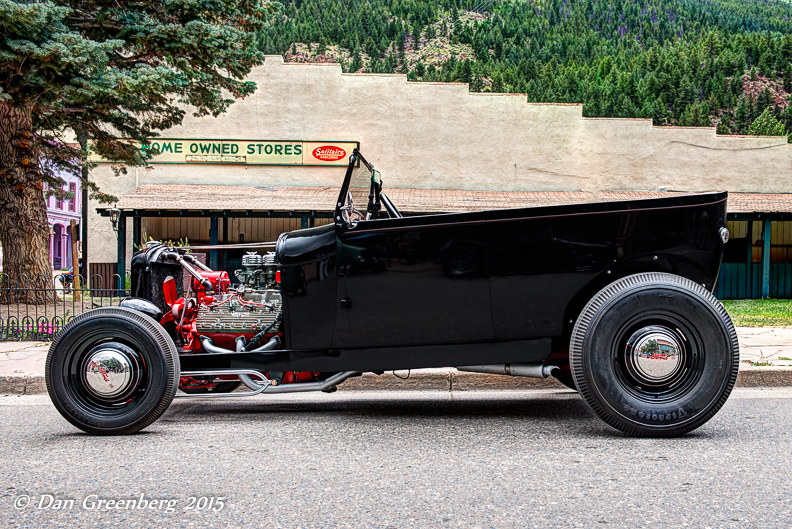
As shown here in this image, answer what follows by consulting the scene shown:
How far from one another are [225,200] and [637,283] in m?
16.3

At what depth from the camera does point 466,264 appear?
3.75m

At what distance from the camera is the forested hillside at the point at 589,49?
130ft

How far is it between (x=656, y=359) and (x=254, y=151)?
18.7 metres

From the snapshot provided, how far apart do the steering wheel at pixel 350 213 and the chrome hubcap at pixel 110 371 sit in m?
1.65

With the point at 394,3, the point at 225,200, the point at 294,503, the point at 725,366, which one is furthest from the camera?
the point at 394,3

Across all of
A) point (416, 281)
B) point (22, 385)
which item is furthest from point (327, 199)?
point (416, 281)

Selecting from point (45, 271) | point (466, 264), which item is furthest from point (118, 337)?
point (45, 271)

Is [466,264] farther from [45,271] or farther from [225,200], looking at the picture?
[225,200]

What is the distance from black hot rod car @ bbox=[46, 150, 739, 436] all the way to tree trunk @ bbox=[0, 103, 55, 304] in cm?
1020

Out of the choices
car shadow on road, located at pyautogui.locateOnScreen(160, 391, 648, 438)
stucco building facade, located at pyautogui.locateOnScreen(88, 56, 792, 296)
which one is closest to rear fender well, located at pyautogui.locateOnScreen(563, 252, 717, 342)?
car shadow on road, located at pyautogui.locateOnScreen(160, 391, 648, 438)

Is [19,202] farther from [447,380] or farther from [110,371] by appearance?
[447,380]

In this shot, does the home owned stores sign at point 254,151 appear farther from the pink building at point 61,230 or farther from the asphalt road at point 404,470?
the pink building at point 61,230

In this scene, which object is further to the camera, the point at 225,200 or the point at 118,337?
the point at 225,200

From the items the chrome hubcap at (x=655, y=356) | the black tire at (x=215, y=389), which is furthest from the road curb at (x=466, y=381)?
the chrome hubcap at (x=655, y=356)
